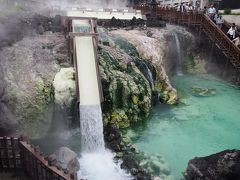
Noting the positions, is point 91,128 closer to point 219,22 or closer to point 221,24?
point 219,22

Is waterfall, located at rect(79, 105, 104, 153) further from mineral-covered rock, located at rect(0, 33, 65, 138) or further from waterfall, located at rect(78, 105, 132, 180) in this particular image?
mineral-covered rock, located at rect(0, 33, 65, 138)

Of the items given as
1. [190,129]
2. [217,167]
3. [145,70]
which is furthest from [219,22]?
[217,167]

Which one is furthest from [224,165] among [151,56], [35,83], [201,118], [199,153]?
[151,56]

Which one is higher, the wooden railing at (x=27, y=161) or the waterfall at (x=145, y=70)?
the waterfall at (x=145, y=70)

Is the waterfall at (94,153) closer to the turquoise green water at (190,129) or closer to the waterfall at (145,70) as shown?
the turquoise green water at (190,129)

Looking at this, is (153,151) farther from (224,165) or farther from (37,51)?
(37,51)

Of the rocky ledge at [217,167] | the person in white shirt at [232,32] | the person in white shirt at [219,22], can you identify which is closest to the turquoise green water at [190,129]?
the rocky ledge at [217,167]
